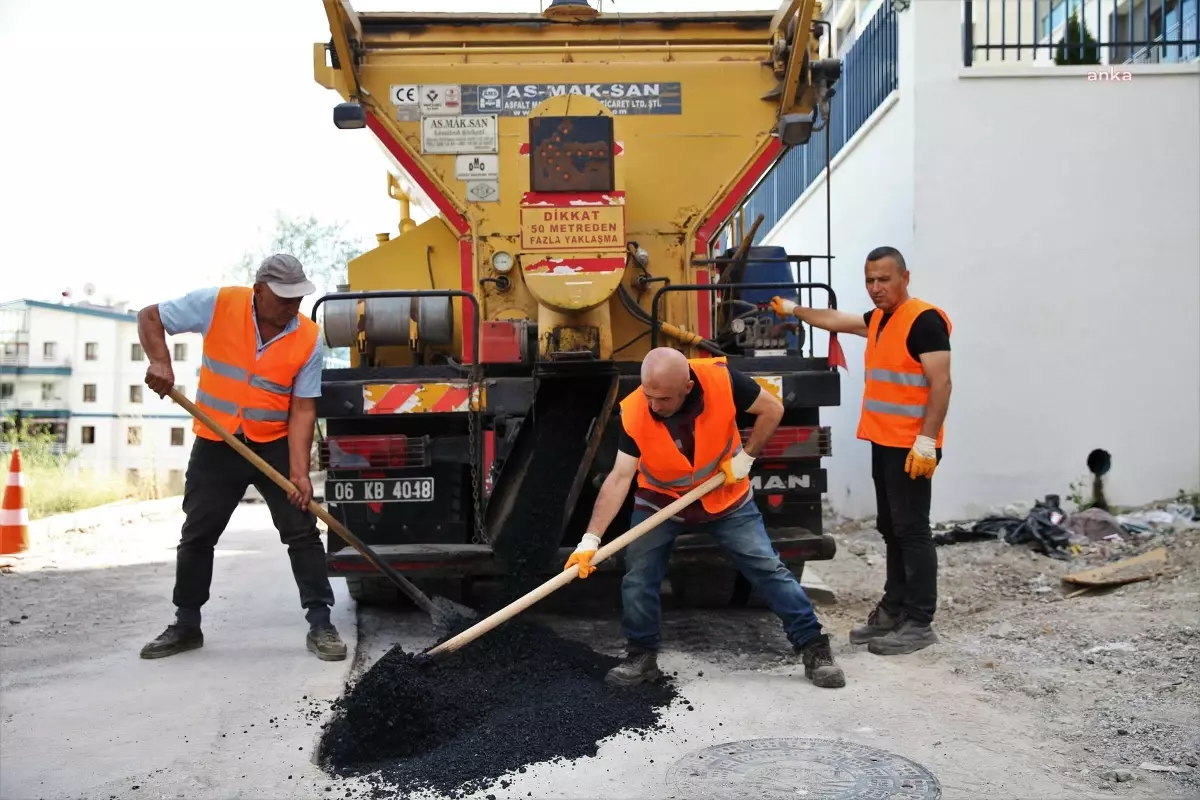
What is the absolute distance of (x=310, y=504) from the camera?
15.3 ft

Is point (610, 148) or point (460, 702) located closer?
point (460, 702)

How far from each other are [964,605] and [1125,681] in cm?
165

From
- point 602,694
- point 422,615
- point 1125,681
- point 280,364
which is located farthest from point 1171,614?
point 280,364

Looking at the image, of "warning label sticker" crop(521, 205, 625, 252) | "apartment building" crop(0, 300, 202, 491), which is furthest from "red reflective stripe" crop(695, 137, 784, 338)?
"apartment building" crop(0, 300, 202, 491)

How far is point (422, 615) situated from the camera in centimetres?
562

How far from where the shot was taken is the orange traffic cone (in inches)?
298

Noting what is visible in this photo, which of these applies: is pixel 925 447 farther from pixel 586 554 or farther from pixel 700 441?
pixel 586 554

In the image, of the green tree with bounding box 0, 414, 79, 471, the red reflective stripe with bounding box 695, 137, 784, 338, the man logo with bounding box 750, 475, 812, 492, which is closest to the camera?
the man logo with bounding box 750, 475, 812, 492

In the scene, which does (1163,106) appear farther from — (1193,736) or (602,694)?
(602,694)

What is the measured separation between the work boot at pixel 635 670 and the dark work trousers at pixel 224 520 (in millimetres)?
1387

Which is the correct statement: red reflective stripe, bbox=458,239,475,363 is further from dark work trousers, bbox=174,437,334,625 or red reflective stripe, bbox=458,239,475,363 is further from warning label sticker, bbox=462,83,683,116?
dark work trousers, bbox=174,437,334,625

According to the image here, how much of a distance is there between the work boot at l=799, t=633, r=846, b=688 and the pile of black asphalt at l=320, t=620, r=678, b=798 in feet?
1.75

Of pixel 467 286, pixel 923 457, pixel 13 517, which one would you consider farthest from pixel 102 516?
pixel 923 457

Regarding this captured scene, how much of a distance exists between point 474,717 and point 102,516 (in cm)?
769
